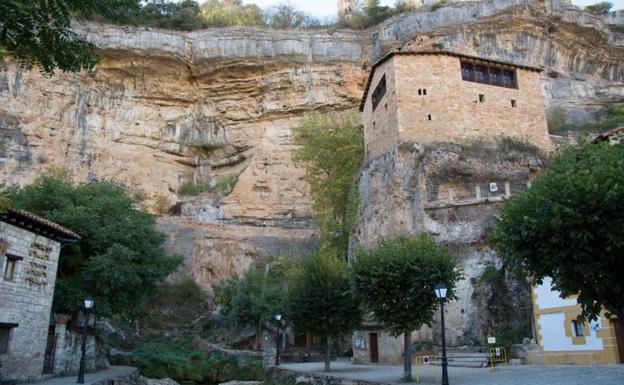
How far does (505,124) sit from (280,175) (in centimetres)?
2390

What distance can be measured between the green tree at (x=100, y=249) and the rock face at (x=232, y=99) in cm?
1805

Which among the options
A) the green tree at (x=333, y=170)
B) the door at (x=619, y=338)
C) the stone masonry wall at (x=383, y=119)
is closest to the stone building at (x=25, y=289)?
the door at (x=619, y=338)

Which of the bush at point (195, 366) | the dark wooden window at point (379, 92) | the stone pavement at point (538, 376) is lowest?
the bush at point (195, 366)

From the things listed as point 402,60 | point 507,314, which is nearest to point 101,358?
point 507,314

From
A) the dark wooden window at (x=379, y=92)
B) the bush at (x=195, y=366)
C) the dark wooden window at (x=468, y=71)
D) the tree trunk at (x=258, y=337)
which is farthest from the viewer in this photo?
the tree trunk at (x=258, y=337)

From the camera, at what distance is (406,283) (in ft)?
57.0

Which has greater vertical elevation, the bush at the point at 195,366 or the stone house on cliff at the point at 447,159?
the stone house on cliff at the point at 447,159

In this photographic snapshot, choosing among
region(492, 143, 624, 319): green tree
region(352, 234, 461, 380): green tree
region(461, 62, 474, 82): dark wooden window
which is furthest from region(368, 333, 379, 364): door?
region(461, 62, 474, 82): dark wooden window

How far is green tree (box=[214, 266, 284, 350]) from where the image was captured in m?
33.2

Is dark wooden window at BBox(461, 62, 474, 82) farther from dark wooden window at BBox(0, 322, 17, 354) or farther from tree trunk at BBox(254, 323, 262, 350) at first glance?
dark wooden window at BBox(0, 322, 17, 354)

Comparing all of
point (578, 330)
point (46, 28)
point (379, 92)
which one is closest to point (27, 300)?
point (46, 28)

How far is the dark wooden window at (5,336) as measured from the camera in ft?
52.0

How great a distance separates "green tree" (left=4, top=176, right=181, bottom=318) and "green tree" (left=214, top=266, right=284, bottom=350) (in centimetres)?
908

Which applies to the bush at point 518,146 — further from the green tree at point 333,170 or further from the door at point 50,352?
the door at point 50,352
